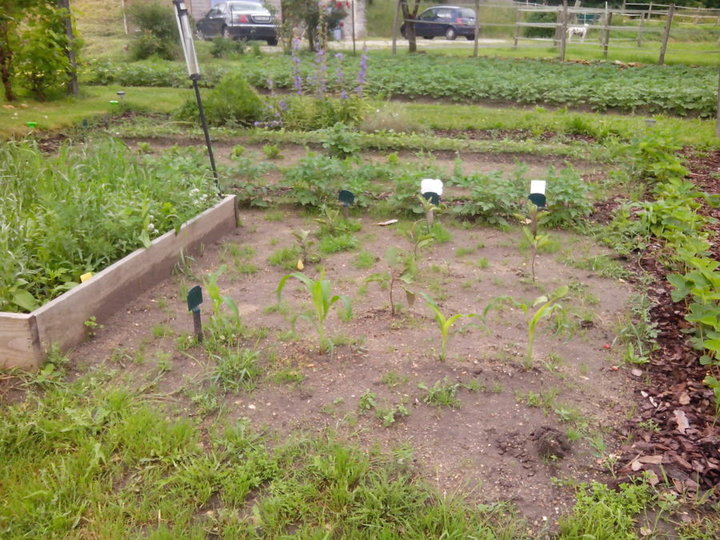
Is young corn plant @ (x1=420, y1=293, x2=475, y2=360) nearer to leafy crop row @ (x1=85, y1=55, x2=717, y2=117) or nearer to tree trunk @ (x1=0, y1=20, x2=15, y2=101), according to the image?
leafy crop row @ (x1=85, y1=55, x2=717, y2=117)

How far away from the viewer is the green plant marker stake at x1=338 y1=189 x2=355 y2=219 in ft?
17.8

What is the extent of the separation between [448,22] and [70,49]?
1891 centimetres

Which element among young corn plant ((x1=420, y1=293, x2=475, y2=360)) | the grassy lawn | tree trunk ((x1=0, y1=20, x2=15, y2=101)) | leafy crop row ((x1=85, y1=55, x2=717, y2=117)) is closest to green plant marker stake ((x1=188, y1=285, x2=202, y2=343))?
young corn plant ((x1=420, y1=293, x2=475, y2=360))

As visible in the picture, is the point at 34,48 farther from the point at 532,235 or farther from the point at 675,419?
the point at 675,419

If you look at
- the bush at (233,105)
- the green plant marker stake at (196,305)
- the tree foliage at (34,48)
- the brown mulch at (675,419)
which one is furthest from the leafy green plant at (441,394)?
the tree foliage at (34,48)

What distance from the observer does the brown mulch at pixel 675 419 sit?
260 centimetres

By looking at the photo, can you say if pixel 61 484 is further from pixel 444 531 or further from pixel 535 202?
pixel 535 202

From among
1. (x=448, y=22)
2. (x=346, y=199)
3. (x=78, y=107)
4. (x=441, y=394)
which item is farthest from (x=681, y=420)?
(x=448, y=22)

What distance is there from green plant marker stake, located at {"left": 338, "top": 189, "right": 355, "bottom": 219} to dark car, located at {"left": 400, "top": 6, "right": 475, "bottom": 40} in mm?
22801

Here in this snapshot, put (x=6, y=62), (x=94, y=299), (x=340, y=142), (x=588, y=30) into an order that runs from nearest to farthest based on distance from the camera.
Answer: (x=94, y=299) → (x=340, y=142) → (x=6, y=62) → (x=588, y=30)

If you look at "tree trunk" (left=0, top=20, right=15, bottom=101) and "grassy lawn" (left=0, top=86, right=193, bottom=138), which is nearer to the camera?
"grassy lawn" (left=0, top=86, right=193, bottom=138)

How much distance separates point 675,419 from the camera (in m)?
2.93

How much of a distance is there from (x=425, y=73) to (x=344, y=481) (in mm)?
13130

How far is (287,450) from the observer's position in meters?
2.71
